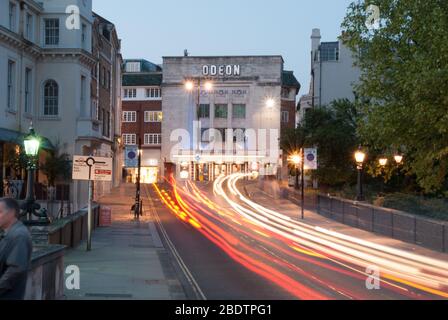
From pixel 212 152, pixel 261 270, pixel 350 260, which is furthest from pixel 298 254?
pixel 212 152

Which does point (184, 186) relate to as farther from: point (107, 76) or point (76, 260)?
point (76, 260)

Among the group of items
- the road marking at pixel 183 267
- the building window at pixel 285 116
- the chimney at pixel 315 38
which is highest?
the chimney at pixel 315 38

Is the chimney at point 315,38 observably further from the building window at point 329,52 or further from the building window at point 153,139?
the building window at point 153,139

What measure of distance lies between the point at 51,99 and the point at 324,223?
18.0m

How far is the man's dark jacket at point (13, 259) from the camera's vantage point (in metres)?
6.77

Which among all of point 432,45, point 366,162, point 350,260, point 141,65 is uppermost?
point 141,65

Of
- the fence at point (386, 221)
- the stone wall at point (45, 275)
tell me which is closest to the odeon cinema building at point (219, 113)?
the fence at point (386, 221)

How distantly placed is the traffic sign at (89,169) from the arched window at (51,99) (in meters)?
21.0

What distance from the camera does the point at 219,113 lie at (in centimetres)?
8569

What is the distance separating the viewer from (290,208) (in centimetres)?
4566

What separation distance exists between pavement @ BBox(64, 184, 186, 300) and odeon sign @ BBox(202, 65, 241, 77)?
55.2 metres

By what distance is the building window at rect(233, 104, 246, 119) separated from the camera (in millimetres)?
85250

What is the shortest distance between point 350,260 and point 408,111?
249 inches
